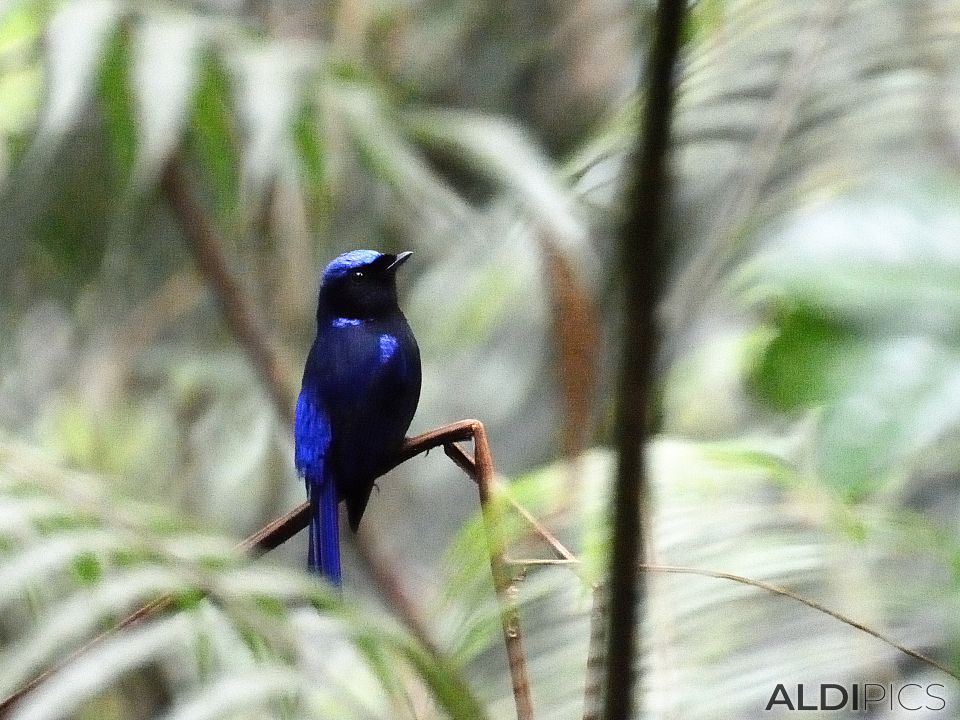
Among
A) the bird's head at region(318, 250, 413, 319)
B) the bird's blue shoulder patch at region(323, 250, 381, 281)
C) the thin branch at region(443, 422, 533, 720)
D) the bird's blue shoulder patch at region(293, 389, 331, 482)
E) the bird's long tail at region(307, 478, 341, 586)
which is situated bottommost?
the thin branch at region(443, 422, 533, 720)

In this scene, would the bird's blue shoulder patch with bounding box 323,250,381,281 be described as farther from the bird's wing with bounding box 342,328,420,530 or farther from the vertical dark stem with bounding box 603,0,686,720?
the vertical dark stem with bounding box 603,0,686,720

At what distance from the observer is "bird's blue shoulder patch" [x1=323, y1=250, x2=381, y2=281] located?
1.26 meters

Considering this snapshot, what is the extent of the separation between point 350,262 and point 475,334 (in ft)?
1.60

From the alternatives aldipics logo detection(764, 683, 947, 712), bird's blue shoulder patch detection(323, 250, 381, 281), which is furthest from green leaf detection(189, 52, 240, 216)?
aldipics logo detection(764, 683, 947, 712)

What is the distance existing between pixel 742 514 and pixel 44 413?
202cm

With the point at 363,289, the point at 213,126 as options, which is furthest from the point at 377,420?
the point at 213,126

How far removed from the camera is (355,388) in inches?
46.0

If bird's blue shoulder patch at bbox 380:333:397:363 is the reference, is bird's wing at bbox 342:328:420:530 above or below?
below

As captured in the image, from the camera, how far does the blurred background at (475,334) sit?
1.90 feet

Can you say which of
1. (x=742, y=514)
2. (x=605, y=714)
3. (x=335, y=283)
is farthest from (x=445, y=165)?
(x=605, y=714)

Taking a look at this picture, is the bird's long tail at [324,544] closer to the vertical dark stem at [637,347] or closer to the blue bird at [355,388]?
the blue bird at [355,388]

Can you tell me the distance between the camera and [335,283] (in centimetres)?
123

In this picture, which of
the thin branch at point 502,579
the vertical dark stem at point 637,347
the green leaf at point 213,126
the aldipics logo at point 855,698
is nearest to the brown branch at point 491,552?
the thin branch at point 502,579

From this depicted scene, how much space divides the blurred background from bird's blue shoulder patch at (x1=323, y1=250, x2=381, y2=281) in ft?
0.52
